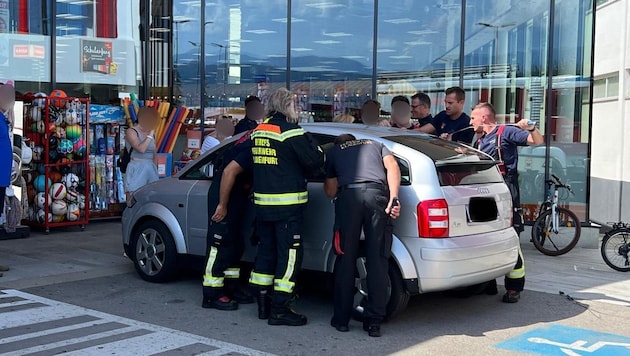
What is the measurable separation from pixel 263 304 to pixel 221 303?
50cm

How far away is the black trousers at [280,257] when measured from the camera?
6.00 meters

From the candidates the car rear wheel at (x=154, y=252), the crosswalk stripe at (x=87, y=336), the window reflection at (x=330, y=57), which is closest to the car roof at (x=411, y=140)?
the car rear wheel at (x=154, y=252)

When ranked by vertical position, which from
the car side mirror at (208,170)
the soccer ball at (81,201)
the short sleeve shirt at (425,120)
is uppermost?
the short sleeve shirt at (425,120)

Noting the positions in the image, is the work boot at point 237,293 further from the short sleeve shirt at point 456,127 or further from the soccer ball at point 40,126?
the soccer ball at point 40,126

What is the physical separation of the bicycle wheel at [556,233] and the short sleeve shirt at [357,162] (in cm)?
502

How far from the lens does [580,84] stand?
11.5 metres

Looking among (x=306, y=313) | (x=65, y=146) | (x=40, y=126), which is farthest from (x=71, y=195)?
(x=306, y=313)

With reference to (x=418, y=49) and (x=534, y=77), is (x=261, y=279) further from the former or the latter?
(x=418, y=49)

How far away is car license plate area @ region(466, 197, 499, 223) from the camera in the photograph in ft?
19.9

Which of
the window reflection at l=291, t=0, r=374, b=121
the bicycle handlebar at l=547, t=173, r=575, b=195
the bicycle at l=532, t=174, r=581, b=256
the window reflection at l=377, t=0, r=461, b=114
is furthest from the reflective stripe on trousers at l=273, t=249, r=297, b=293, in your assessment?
the window reflection at l=291, t=0, r=374, b=121

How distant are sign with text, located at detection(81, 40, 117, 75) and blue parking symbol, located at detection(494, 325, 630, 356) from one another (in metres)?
8.95

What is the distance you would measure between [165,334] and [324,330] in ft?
4.14

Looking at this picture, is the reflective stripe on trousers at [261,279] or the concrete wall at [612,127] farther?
the concrete wall at [612,127]

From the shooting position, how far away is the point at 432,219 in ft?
19.1
